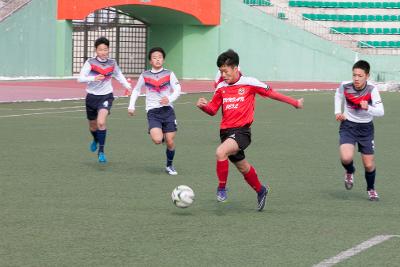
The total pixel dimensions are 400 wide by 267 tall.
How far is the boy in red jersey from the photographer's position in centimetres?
1069

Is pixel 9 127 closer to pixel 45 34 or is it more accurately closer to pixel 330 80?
pixel 45 34

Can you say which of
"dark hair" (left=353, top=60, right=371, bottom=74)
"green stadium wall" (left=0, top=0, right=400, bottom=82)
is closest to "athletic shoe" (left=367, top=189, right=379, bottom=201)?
"dark hair" (left=353, top=60, right=371, bottom=74)

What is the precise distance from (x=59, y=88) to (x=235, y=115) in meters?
26.8

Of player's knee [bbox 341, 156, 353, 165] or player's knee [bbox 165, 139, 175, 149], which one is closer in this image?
player's knee [bbox 341, 156, 353, 165]

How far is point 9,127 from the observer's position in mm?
20984

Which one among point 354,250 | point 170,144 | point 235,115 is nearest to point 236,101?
point 235,115

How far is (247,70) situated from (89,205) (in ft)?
126

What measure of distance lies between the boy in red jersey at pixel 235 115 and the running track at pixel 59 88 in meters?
20.0

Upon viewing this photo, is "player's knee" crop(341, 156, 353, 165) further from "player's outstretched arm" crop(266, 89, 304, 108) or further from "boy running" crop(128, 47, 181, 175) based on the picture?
"boy running" crop(128, 47, 181, 175)

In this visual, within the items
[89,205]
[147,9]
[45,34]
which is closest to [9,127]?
[89,205]

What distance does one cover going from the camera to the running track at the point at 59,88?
32469 mm

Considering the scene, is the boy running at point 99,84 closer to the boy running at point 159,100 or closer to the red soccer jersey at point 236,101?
the boy running at point 159,100

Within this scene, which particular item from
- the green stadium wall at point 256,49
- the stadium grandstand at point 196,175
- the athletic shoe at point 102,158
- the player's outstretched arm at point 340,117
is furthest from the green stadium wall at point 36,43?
the player's outstretched arm at point 340,117

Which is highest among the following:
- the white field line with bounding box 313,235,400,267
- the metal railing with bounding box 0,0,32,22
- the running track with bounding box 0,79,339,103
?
the metal railing with bounding box 0,0,32,22
